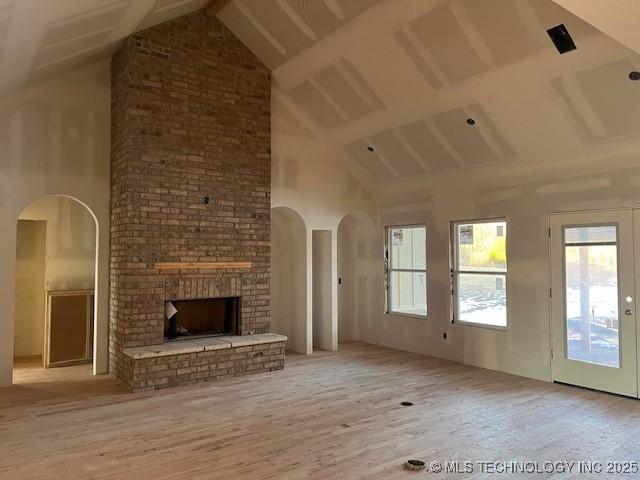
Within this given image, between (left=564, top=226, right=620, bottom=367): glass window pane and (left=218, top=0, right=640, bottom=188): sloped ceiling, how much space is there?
103cm

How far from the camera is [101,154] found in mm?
6215

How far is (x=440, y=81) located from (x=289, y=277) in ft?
12.6

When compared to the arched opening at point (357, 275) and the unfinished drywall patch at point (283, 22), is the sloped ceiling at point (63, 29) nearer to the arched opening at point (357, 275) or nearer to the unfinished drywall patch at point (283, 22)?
the unfinished drywall patch at point (283, 22)

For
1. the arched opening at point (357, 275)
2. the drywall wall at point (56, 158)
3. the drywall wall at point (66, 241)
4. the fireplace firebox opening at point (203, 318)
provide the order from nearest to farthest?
the drywall wall at point (56, 158), the fireplace firebox opening at point (203, 318), the drywall wall at point (66, 241), the arched opening at point (357, 275)

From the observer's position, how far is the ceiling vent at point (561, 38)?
4.29 meters

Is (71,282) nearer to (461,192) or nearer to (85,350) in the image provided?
(85,350)

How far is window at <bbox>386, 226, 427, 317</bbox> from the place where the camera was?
300 inches

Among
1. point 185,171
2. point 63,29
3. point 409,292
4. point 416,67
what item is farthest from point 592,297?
point 63,29

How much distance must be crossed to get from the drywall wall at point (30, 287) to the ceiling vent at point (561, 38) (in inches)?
274

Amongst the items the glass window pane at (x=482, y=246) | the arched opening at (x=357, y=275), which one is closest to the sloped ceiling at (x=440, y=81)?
the glass window pane at (x=482, y=246)

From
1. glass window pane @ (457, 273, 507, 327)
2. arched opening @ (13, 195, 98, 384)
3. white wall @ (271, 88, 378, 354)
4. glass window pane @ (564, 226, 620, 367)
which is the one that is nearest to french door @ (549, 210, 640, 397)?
glass window pane @ (564, 226, 620, 367)

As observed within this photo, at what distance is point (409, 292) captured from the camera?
7.87 metres

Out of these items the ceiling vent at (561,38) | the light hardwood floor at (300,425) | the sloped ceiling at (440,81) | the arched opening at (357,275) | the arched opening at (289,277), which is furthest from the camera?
the arched opening at (357,275)

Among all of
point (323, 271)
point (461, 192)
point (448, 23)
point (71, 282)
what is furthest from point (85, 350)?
point (448, 23)
